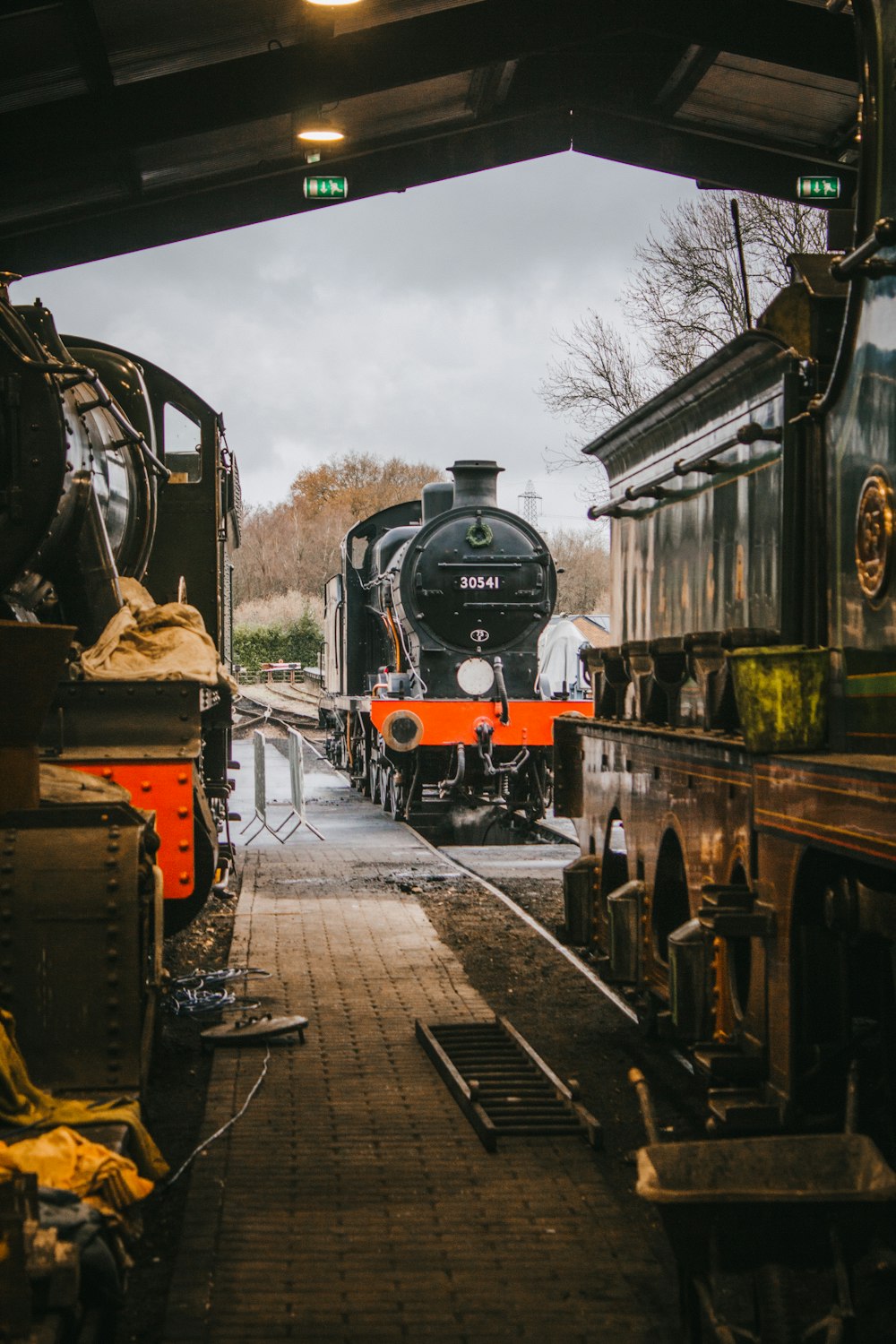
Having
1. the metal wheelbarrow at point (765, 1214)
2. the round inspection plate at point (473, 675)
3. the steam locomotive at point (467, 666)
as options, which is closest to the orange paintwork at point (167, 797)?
the metal wheelbarrow at point (765, 1214)

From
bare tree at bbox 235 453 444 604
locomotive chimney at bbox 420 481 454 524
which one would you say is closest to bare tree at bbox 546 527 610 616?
bare tree at bbox 235 453 444 604

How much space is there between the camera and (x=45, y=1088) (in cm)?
462

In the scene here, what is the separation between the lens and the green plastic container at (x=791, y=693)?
4.45 meters

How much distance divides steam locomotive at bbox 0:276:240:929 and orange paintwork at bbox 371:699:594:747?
532 cm

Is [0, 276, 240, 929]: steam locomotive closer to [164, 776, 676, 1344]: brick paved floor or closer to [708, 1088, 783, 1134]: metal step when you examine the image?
[164, 776, 676, 1344]: brick paved floor

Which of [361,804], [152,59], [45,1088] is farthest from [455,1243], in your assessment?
[361,804]

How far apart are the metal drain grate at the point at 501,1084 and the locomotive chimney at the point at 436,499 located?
36.4 ft

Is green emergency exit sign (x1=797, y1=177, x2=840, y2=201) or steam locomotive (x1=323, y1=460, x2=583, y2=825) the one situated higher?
green emergency exit sign (x1=797, y1=177, x2=840, y2=201)

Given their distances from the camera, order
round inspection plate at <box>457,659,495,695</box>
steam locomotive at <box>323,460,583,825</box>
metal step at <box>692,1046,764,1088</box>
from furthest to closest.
→ round inspection plate at <box>457,659,495,695</box> → steam locomotive at <box>323,460,583,825</box> → metal step at <box>692,1046,764,1088</box>

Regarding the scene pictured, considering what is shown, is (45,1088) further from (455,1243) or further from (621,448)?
(621,448)

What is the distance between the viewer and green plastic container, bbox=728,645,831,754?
445 centimetres

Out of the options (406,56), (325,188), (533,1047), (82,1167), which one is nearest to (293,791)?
(325,188)

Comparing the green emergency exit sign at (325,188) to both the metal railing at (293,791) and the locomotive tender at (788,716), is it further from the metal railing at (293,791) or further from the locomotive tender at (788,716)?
the locomotive tender at (788,716)

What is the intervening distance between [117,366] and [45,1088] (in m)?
6.32
